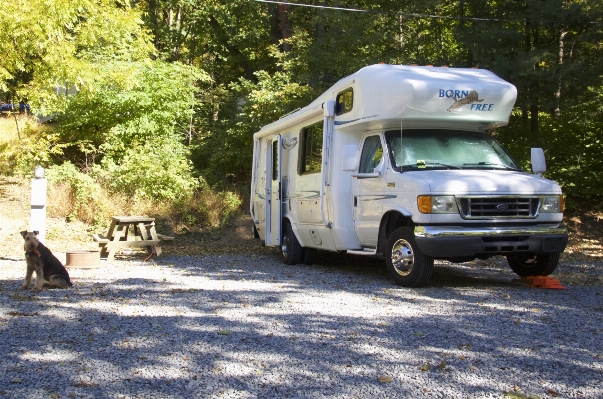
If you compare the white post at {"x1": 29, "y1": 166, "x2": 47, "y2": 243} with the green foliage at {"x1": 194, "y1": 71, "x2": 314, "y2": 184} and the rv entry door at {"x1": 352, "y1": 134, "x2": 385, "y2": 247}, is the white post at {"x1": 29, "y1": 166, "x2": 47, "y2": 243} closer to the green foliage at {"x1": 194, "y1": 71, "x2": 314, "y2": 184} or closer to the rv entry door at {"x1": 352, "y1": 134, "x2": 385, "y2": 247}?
the rv entry door at {"x1": 352, "y1": 134, "x2": 385, "y2": 247}

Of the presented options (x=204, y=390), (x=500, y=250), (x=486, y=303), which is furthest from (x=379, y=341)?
(x=500, y=250)

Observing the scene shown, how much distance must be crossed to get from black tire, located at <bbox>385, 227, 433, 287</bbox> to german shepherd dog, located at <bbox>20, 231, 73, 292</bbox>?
4.28 meters

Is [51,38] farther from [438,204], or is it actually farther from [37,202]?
[438,204]

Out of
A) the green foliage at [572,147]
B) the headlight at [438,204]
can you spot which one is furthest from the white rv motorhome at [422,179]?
the green foliage at [572,147]

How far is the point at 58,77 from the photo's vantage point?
52.4ft

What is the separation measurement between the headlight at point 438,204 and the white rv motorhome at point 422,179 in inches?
0.5

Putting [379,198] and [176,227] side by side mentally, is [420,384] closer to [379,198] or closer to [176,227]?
[379,198]

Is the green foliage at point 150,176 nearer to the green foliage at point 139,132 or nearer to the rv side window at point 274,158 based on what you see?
the green foliage at point 139,132

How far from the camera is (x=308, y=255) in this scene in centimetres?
1248

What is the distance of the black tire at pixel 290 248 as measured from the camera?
12.3 meters

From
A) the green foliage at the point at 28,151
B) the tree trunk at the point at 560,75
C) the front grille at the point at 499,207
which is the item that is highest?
the tree trunk at the point at 560,75

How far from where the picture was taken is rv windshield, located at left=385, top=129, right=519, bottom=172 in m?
9.12

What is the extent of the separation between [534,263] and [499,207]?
1.64 meters

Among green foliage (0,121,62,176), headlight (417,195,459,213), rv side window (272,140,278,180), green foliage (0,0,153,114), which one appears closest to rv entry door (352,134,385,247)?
headlight (417,195,459,213)
